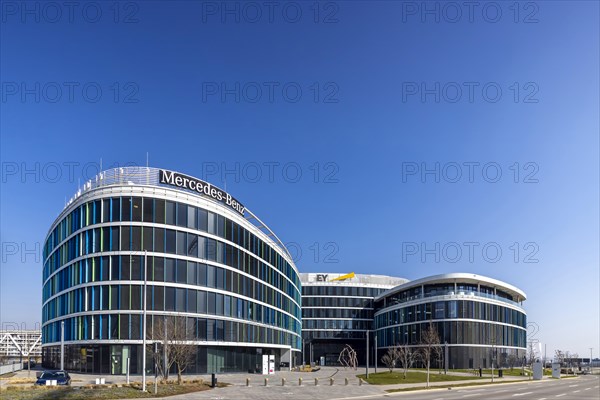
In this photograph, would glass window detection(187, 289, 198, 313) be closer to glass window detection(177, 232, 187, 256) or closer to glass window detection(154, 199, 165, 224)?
glass window detection(177, 232, 187, 256)

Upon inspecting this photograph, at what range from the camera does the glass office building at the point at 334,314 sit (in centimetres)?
18138

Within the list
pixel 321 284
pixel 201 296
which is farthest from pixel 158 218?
pixel 321 284

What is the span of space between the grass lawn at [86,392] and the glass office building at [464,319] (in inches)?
2999

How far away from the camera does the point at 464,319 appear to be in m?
124

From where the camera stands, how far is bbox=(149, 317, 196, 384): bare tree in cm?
5659

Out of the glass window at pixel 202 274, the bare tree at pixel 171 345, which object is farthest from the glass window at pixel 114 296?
the glass window at pixel 202 274

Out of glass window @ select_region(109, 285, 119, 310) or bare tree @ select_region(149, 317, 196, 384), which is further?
glass window @ select_region(109, 285, 119, 310)

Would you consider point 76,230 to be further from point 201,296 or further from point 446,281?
point 446,281

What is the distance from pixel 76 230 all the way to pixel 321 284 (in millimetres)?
113406

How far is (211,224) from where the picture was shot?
8106 cm


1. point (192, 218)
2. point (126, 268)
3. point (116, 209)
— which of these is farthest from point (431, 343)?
point (116, 209)

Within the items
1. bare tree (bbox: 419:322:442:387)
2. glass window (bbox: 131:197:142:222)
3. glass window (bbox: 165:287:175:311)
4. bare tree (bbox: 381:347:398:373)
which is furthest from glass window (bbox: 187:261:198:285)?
bare tree (bbox: 419:322:442:387)

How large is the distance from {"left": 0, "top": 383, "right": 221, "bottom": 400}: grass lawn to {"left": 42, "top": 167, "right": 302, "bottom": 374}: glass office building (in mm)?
18053

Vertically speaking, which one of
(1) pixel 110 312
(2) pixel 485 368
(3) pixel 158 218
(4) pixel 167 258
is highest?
(3) pixel 158 218
